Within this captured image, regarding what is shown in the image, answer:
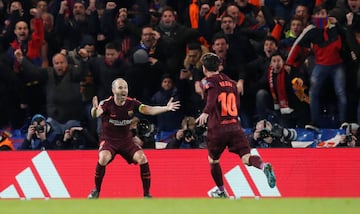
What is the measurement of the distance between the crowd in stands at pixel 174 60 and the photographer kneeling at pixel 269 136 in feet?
1.87

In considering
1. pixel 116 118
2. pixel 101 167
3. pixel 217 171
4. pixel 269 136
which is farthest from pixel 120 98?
pixel 269 136

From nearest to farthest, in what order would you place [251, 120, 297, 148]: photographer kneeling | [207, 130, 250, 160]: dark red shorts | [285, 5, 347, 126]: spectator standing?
[207, 130, 250, 160]: dark red shorts → [251, 120, 297, 148]: photographer kneeling → [285, 5, 347, 126]: spectator standing

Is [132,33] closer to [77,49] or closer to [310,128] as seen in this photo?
[77,49]

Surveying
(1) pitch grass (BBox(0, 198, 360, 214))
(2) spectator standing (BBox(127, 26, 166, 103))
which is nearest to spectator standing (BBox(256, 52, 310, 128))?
(2) spectator standing (BBox(127, 26, 166, 103))

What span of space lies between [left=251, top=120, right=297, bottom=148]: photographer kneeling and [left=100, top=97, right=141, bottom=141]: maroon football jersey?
7.92 ft

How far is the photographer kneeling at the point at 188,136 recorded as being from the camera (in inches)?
771

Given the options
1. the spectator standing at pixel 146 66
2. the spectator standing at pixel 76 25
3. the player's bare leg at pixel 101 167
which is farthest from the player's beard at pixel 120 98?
the spectator standing at pixel 76 25

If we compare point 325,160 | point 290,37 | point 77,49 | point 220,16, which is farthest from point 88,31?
point 325,160

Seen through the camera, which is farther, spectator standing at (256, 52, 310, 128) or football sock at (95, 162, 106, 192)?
spectator standing at (256, 52, 310, 128)

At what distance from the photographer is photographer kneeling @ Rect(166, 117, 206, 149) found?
19.6 meters

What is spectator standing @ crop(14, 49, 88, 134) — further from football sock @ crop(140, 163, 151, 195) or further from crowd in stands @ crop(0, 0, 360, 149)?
football sock @ crop(140, 163, 151, 195)

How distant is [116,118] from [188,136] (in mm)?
2202

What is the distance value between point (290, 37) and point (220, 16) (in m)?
1.45

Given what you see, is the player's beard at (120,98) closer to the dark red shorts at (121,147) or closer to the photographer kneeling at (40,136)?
the dark red shorts at (121,147)
